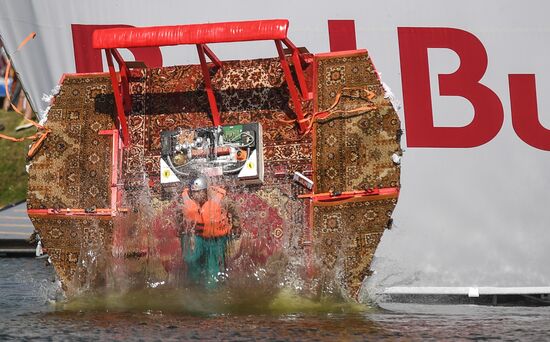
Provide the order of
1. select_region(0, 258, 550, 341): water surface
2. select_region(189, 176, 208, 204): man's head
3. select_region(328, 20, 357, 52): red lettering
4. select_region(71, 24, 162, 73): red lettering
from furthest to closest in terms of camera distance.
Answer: select_region(71, 24, 162, 73): red lettering
select_region(328, 20, 357, 52): red lettering
select_region(189, 176, 208, 204): man's head
select_region(0, 258, 550, 341): water surface

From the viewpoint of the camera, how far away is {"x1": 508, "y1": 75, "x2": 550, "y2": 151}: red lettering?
10242mm

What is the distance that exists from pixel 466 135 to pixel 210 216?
2574 mm

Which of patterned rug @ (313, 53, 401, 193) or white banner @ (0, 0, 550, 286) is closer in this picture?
patterned rug @ (313, 53, 401, 193)

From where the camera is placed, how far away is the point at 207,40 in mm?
9109

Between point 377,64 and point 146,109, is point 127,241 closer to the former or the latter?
point 146,109

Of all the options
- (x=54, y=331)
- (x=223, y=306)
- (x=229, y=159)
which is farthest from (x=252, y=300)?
(x=54, y=331)

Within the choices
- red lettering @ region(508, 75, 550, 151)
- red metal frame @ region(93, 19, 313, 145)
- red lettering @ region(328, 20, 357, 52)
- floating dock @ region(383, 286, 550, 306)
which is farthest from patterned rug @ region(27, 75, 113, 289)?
red lettering @ region(508, 75, 550, 151)

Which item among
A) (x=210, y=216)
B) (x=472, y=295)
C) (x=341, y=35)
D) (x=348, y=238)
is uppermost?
(x=341, y=35)

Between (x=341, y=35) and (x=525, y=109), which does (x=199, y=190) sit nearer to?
(x=341, y=35)

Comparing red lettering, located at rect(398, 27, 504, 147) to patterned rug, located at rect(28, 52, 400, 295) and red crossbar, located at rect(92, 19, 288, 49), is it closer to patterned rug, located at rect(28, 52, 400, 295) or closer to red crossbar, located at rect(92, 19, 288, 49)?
patterned rug, located at rect(28, 52, 400, 295)

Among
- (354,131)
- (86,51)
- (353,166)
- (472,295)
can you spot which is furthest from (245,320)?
(86,51)

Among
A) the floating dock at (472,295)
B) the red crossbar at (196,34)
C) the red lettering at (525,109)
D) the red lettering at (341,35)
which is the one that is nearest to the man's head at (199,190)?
the red crossbar at (196,34)

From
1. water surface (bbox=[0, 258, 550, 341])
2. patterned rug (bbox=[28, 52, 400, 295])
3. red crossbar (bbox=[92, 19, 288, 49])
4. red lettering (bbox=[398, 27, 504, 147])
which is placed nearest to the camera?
water surface (bbox=[0, 258, 550, 341])

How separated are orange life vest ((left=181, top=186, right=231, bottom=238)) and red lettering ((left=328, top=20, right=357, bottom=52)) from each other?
2026 millimetres
